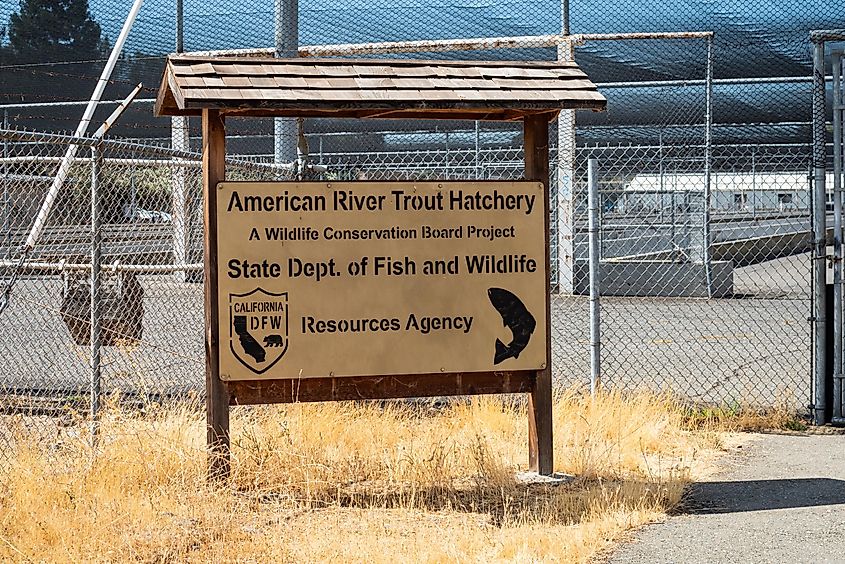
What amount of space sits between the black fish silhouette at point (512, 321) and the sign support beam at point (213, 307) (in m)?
1.41

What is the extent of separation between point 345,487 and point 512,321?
123 cm

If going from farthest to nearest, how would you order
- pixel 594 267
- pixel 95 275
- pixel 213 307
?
pixel 594 267
pixel 95 275
pixel 213 307

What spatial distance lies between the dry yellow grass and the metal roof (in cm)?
181

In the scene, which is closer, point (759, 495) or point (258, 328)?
point (258, 328)

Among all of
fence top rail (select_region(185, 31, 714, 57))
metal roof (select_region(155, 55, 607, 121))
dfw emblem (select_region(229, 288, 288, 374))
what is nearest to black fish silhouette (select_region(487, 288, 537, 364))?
metal roof (select_region(155, 55, 607, 121))

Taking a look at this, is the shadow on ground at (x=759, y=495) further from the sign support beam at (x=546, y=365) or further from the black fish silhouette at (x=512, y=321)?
the black fish silhouette at (x=512, y=321)

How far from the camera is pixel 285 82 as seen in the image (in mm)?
5957

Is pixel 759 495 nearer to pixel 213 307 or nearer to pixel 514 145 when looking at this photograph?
pixel 213 307

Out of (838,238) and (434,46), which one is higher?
(434,46)

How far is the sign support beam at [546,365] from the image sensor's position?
6379 millimetres

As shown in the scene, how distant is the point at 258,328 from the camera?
6.02 meters

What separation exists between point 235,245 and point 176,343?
661 cm

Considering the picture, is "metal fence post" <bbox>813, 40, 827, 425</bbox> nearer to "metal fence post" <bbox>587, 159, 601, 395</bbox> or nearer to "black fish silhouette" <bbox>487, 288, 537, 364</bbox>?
"metal fence post" <bbox>587, 159, 601, 395</bbox>

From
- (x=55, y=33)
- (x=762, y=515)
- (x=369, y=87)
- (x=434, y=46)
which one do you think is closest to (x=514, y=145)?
(x=434, y=46)
